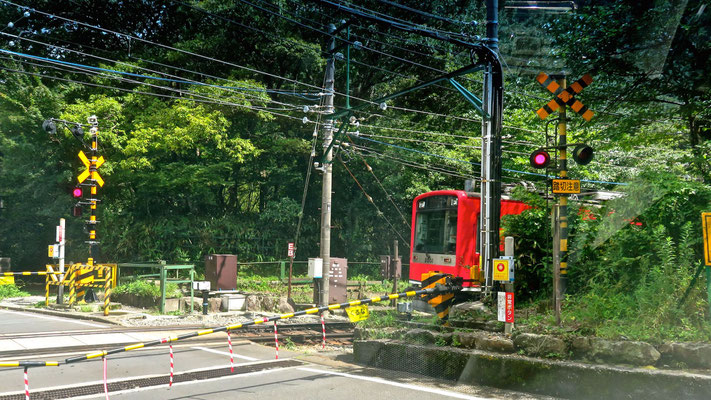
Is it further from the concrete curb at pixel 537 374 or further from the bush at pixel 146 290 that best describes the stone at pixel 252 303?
the concrete curb at pixel 537 374

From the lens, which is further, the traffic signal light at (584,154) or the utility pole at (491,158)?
the utility pole at (491,158)

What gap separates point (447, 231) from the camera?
1700cm

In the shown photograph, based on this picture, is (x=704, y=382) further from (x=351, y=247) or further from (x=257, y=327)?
(x=351, y=247)

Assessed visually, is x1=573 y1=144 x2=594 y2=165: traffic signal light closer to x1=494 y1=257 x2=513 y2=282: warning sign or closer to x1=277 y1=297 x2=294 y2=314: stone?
x1=494 y1=257 x2=513 y2=282: warning sign

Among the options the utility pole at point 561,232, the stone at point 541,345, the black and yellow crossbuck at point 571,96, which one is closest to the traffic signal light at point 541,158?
the utility pole at point 561,232

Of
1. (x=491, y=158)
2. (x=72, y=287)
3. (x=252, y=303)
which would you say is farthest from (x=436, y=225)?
(x=72, y=287)

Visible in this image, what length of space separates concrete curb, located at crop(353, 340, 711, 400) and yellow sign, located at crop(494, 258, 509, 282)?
3.80 ft

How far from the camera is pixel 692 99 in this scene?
10898 mm

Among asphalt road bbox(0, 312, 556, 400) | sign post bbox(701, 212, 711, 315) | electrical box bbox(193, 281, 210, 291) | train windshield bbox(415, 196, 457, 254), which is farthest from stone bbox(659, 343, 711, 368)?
electrical box bbox(193, 281, 210, 291)

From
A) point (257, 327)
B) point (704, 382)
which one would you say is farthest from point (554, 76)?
point (257, 327)

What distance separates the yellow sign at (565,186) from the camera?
9195 mm

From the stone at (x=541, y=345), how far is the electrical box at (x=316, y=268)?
1176cm

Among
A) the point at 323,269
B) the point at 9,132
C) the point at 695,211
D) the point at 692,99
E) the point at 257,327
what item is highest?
the point at 9,132

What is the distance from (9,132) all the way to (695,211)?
26.4 meters
